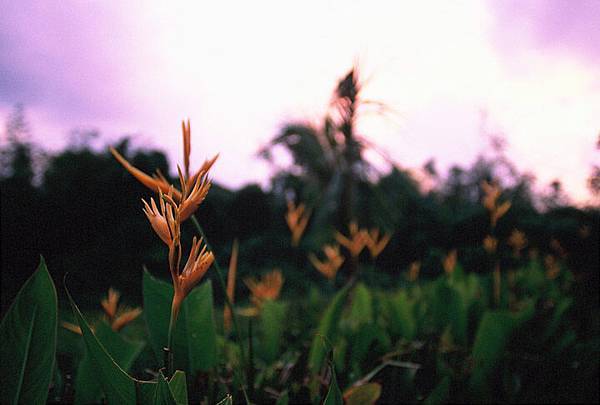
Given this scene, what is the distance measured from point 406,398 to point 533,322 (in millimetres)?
1012

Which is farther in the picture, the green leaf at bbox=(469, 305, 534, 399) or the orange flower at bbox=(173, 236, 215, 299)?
the green leaf at bbox=(469, 305, 534, 399)

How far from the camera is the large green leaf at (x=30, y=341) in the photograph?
1.52 feet

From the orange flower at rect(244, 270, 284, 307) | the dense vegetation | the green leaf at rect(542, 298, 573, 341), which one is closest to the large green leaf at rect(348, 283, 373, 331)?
the dense vegetation

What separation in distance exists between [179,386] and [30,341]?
8.3 inches

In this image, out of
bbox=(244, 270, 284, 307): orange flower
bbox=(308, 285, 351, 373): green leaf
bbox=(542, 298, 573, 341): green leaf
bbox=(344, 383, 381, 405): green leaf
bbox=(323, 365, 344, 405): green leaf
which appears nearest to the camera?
bbox=(323, 365, 344, 405): green leaf

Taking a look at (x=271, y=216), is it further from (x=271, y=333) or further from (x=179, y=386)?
(x=179, y=386)

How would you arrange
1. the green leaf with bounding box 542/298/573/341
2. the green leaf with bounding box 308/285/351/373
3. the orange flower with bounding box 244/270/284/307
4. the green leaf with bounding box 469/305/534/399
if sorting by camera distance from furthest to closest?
the green leaf with bounding box 542/298/573/341, the orange flower with bounding box 244/270/284/307, the green leaf with bounding box 469/305/534/399, the green leaf with bounding box 308/285/351/373

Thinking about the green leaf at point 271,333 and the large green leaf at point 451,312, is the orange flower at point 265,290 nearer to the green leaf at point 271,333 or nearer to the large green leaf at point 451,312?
the green leaf at point 271,333

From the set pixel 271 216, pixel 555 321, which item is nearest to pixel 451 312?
pixel 555 321

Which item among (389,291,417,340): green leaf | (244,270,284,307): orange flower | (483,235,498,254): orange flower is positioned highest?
(483,235,498,254): orange flower

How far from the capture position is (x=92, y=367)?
0.64 metres

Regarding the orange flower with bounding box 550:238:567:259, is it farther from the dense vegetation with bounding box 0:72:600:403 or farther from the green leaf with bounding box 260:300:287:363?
the green leaf with bounding box 260:300:287:363

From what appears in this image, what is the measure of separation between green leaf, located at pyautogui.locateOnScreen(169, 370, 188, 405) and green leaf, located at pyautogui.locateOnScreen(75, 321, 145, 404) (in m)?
0.30

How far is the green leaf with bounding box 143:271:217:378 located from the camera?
2.30 ft
